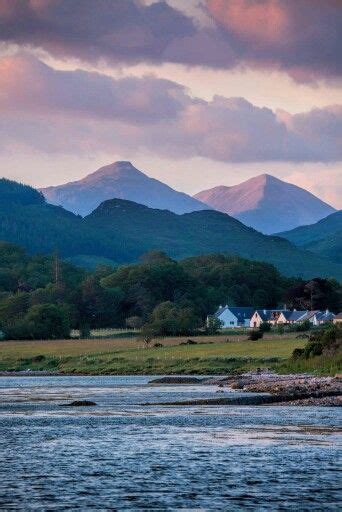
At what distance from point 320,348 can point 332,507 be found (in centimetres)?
6858

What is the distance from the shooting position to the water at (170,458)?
32.0 m

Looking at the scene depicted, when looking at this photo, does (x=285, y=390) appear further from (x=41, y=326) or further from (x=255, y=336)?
(x=41, y=326)

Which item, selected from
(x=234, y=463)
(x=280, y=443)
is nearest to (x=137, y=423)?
(x=280, y=443)

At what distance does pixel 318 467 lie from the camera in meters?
37.4

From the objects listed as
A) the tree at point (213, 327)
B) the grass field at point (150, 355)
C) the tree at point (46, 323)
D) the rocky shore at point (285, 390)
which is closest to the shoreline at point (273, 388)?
the rocky shore at point (285, 390)

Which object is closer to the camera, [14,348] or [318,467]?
[318,467]

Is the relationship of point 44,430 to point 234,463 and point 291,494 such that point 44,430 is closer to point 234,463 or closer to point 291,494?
point 234,463

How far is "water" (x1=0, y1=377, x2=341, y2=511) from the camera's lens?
3198cm

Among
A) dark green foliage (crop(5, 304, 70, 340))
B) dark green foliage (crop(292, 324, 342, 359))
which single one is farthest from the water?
dark green foliage (crop(5, 304, 70, 340))

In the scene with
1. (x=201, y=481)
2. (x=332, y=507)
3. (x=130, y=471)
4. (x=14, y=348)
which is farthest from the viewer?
(x=14, y=348)

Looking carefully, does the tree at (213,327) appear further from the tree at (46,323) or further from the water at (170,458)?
the water at (170,458)

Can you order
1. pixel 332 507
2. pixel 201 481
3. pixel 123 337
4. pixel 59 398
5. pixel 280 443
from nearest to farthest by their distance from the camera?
pixel 332 507
pixel 201 481
pixel 280 443
pixel 59 398
pixel 123 337

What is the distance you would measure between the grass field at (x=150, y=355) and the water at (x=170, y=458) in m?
51.5

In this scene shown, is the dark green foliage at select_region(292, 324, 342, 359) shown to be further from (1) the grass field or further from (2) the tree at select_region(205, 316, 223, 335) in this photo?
(2) the tree at select_region(205, 316, 223, 335)
